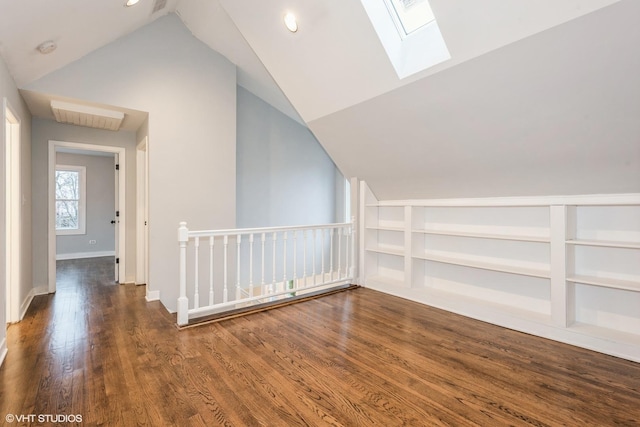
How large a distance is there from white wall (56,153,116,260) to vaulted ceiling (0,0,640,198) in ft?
15.5

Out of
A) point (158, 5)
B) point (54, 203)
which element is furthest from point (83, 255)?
point (158, 5)

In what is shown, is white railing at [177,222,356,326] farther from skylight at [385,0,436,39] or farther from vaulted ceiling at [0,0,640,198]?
skylight at [385,0,436,39]

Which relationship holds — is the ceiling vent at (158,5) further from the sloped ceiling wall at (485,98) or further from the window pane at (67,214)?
the window pane at (67,214)

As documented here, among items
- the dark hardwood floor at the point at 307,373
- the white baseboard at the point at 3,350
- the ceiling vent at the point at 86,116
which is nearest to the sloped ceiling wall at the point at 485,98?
the dark hardwood floor at the point at 307,373

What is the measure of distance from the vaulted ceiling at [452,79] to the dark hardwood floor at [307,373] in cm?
147

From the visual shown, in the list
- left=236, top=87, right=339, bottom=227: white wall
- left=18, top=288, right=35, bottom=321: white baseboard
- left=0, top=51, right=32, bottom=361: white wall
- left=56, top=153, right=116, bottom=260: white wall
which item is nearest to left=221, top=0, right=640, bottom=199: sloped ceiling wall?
left=236, top=87, right=339, bottom=227: white wall

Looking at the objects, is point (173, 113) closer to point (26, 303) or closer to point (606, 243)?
point (26, 303)

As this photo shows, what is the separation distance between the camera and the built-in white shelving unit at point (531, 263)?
8.29 ft

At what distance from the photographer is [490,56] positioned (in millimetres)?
2148

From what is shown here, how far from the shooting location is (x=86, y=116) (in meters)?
3.77

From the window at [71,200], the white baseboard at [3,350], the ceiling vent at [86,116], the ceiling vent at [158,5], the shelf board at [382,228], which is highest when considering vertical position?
the ceiling vent at [158,5]

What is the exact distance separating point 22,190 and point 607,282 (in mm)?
5352

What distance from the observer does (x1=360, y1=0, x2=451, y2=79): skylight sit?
2.44m

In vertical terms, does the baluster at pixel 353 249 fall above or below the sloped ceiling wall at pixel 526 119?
below
